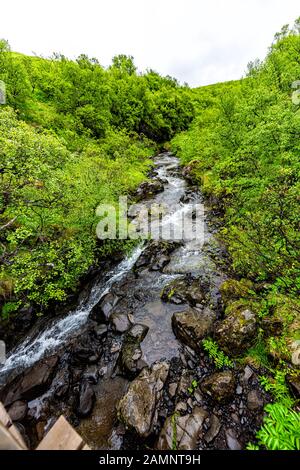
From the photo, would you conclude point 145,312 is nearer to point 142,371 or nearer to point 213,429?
point 142,371

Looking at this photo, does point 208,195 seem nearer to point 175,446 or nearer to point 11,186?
point 11,186

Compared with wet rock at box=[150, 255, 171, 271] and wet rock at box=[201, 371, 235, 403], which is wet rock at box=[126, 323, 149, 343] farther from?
wet rock at box=[150, 255, 171, 271]

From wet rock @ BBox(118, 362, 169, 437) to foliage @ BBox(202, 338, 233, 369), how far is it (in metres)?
1.66

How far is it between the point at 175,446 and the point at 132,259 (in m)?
9.88

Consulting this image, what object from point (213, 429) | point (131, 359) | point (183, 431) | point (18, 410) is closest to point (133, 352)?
point (131, 359)

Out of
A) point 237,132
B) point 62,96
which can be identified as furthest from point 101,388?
point 62,96

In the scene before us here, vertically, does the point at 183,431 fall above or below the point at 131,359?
below

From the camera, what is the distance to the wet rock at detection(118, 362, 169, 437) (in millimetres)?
6059

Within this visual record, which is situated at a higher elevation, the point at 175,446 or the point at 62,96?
the point at 62,96

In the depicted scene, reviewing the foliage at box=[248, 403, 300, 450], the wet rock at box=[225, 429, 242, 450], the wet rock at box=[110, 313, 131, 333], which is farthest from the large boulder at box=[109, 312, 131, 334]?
the foliage at box=[248, 403, 300, 450]

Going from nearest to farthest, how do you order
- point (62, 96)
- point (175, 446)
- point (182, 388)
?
point (175, 446) < point (182, 388) < point (62, 96)

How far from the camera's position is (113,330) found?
9594 mm

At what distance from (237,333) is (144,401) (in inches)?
152

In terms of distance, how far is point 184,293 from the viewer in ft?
34.7
